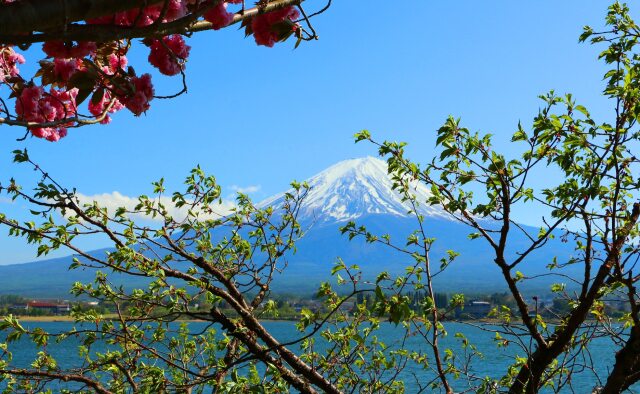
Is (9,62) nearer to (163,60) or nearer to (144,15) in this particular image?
(163,60)

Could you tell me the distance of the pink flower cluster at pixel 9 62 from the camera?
2.12 m

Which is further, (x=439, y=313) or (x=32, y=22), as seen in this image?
(x=439, y=313)

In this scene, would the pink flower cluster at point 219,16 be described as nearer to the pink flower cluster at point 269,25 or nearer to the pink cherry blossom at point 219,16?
the pink cherry blossom at point 219,16

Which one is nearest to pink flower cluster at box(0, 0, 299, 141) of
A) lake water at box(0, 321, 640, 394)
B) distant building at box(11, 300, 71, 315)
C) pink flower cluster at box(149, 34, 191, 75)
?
pink flower cluster at box(149, 34, 191, 75)

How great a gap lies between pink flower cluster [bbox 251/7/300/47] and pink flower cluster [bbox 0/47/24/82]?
37.2 inches

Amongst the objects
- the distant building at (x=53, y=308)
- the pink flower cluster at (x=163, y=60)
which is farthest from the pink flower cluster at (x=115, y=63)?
the distant building at (x=53, y=308)

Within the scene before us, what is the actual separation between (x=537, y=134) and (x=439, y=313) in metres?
1.37

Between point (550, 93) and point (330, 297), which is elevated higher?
point (550, 93)

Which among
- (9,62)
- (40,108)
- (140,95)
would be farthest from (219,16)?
(9,62)

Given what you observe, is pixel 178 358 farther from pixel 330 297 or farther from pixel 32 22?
pixel 32 22

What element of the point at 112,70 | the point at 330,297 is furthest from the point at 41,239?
the point at 330,297

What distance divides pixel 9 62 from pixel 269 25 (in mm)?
1169

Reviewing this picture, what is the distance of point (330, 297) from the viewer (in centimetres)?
439

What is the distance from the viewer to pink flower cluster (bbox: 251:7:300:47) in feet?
5.83
